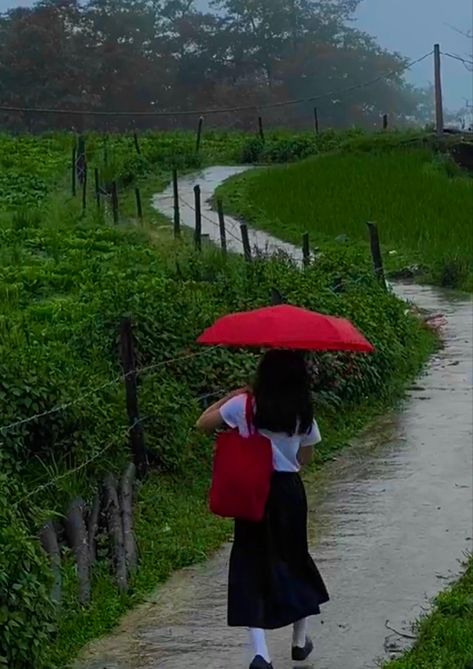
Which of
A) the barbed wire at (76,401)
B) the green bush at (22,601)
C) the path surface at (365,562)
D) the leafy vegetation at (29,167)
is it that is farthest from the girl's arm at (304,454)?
the leafy vegetation at (29,167)

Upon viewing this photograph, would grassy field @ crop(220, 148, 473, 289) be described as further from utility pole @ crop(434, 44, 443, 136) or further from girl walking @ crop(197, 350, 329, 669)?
girl walking @ crop(197, 350, 329, 669)

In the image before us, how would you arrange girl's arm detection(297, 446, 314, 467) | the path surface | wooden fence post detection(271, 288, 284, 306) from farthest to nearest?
wooden fence post detection(271, 288, 284, 306) < the path surface < girl's arm detection(297, 446, 314, 467)

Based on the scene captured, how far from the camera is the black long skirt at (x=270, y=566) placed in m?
5.05

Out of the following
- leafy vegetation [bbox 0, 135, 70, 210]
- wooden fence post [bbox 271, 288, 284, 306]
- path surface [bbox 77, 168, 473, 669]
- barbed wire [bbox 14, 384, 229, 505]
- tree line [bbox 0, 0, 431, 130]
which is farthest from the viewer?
tree line [bbox 0, 0, 431, 130]

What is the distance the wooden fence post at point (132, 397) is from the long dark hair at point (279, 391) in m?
2.46

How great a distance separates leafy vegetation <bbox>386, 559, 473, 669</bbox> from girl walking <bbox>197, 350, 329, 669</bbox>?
481 mm

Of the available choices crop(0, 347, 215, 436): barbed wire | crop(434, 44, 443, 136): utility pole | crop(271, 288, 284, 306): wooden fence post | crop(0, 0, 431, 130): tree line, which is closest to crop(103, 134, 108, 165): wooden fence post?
crop(434, 44, 443, 136): utility pole

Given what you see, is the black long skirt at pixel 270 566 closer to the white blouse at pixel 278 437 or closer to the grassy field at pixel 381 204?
the white blouse at pixel 278 437

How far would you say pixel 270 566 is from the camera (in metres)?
5.06

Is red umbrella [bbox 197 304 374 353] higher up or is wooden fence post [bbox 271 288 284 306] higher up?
red umbrella [bbox 197 304 374 353]

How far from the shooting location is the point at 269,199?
1058 inches

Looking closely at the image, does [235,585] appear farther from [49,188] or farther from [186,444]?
[49,188]

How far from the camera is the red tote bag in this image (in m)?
4.94

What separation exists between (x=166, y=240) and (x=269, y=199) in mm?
8530
